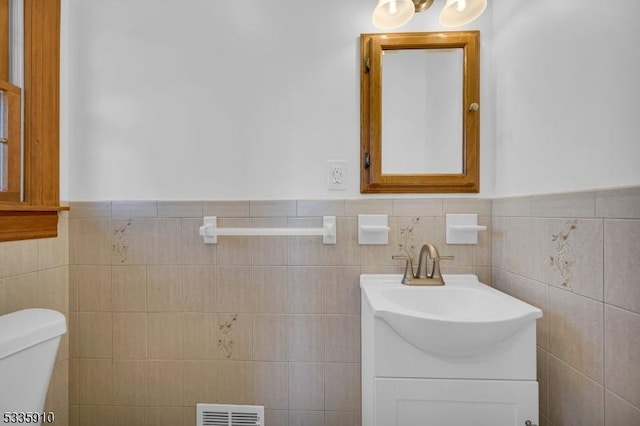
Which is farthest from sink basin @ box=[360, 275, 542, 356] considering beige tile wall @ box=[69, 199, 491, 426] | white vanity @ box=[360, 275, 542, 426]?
beige tile wall @ box=[69, 199, 491, 426]

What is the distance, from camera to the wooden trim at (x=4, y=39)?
43.1 inches

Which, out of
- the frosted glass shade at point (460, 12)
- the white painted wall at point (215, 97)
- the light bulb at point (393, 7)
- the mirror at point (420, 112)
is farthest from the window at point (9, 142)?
the frosted glass shade at point (460, 12)

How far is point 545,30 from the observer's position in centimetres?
97

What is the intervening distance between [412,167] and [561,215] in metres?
0.52

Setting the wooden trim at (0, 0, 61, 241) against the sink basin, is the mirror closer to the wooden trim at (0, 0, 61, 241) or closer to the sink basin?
the sink basin

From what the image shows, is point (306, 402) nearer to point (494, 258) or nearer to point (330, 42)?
point (494, 258)

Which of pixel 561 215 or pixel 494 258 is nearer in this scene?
pixel 561 215

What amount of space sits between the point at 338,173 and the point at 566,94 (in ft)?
2.50

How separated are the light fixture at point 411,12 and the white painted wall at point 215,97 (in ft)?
0.39

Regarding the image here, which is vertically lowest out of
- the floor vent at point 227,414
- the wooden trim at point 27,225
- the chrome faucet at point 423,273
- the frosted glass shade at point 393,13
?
the floor vent at point 227,414

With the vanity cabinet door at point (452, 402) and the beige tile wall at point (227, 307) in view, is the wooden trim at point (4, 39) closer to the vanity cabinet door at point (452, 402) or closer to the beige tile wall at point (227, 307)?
the beige tile wall at point (227, 307)

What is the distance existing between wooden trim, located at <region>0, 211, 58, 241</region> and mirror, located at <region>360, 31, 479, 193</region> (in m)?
1.27

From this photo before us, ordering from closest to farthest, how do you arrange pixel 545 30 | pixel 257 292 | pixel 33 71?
pixel 545 30, pixel 33 71, pixel 257 292

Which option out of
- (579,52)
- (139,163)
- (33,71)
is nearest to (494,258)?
(579,52)
